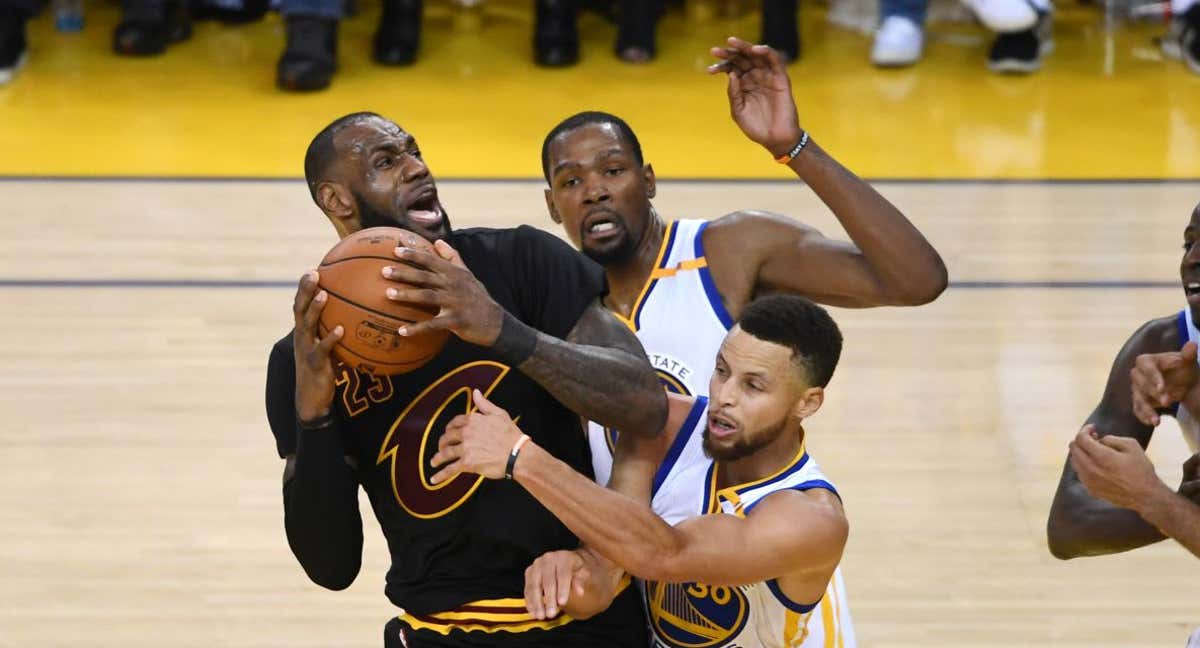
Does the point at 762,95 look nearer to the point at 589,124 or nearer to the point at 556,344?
the point at 589,124

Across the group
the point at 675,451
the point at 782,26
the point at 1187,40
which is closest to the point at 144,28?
the point at 782,26

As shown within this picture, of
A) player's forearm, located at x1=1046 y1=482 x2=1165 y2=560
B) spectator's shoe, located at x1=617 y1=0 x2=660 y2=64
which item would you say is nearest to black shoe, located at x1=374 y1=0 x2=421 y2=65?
spectator's shoe, located at x1=617 y1=0 x2=660 y2=64

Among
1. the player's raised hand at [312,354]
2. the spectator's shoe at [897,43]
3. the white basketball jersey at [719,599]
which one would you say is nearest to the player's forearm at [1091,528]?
the white basketball jersey at [719,599]

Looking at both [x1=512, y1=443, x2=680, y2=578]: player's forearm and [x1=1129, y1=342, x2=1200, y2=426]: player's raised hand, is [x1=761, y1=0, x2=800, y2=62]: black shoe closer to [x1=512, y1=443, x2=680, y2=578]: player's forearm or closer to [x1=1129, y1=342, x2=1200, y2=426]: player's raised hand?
[x1=1129, y1=342, x2=1200, y2=426]: player's raised hand

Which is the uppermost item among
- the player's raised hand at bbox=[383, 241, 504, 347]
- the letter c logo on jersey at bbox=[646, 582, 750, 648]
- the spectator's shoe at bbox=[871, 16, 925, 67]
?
the player's raised hand at bbox=[383, 241, 504, 347]

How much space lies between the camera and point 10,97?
30.9ft

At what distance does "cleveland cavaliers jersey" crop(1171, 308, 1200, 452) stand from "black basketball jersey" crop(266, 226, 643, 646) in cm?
131

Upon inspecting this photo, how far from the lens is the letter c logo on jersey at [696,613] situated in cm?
360

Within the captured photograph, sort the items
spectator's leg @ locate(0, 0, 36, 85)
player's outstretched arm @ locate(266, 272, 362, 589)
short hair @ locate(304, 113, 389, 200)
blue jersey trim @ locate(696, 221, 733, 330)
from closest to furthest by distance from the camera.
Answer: player's outstretched arm @ locate(266, 272, 362, 589) < short hair @ locate(304, 113, 389, 200) < blue jersey trim @ locate(696, 221, 733, 330) < spectator's leg @ locate(0, 0, 36, 85)

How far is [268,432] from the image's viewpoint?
6.06 meters

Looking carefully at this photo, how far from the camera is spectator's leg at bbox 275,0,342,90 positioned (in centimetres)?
930

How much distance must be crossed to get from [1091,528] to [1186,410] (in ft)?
1.08

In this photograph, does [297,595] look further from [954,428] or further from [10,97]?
[10,97]

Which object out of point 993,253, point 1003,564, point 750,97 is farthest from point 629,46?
point 750,97
